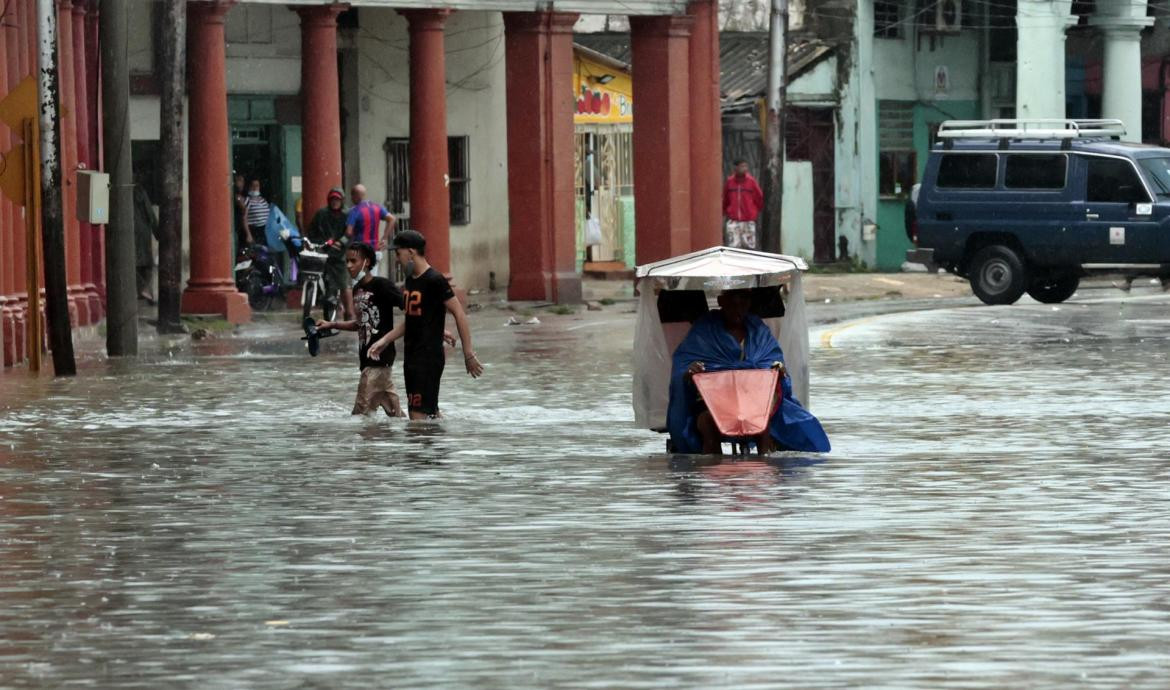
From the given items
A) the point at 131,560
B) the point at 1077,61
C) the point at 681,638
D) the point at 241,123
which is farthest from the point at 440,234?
the point at 681,638

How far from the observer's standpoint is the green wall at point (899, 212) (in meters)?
49.8

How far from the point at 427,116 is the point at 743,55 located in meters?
15.6

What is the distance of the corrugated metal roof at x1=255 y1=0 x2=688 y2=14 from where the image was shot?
118 ft

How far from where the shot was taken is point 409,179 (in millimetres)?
39406

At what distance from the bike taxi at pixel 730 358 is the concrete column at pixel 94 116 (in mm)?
18745

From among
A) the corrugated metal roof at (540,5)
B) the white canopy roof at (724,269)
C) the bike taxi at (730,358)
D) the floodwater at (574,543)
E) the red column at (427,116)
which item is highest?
the corrugated metal roof at (540,5)

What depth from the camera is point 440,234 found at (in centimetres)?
3703

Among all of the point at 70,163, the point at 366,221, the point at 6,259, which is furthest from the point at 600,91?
the point at 6,259

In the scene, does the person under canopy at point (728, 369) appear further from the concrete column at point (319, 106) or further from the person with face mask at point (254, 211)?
the person with face mask at point (254, 211)

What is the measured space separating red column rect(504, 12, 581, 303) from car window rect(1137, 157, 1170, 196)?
7.86 m

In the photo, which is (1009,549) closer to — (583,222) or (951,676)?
(951,676)

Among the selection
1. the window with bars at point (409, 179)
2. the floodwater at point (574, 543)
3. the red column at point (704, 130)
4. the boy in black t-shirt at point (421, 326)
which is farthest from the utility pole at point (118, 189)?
the red column at point (704, 130)

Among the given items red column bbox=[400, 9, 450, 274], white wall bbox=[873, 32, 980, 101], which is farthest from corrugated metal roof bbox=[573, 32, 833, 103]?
red column bbox=[400, 9, 450, 274]

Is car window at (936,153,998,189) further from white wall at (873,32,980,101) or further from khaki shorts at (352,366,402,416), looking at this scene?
khaki shorts at (352,366,402,416)
